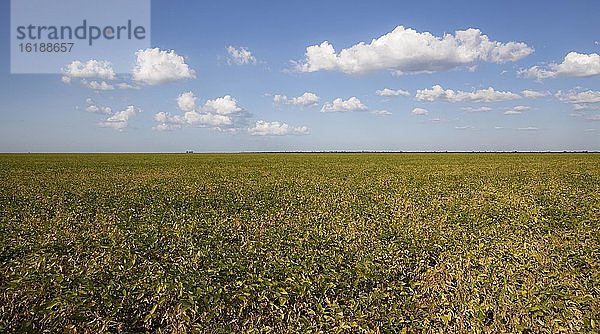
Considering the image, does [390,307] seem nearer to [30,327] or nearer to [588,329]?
[588,329]

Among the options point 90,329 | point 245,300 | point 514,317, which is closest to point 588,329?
point 514,317

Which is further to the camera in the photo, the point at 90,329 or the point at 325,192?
the point at 325,192

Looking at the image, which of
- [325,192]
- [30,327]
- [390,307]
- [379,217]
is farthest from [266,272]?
[325,192]

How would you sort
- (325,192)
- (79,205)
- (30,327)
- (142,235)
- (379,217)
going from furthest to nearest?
(325,192) < (79,205) < (379,217) < (142,235) < (30,327)

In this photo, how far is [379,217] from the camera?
50.8ft

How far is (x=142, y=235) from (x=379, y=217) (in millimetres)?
7657

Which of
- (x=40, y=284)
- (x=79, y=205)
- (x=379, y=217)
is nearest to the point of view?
(x=40, y=284)

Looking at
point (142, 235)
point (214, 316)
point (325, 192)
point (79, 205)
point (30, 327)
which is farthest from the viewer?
point (325, 192)

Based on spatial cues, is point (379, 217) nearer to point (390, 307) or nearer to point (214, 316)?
point (390, 307)

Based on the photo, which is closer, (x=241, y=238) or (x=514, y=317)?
(x=514, y=317)

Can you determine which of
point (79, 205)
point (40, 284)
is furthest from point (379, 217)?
point (79, 205)

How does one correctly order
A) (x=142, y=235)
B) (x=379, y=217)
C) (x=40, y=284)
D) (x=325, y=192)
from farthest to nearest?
(x=325, y=192), (x=379, y=217), (x=142, y=235), (x=40, y=284)

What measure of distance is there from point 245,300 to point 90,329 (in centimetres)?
246

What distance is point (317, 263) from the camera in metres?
9.70
